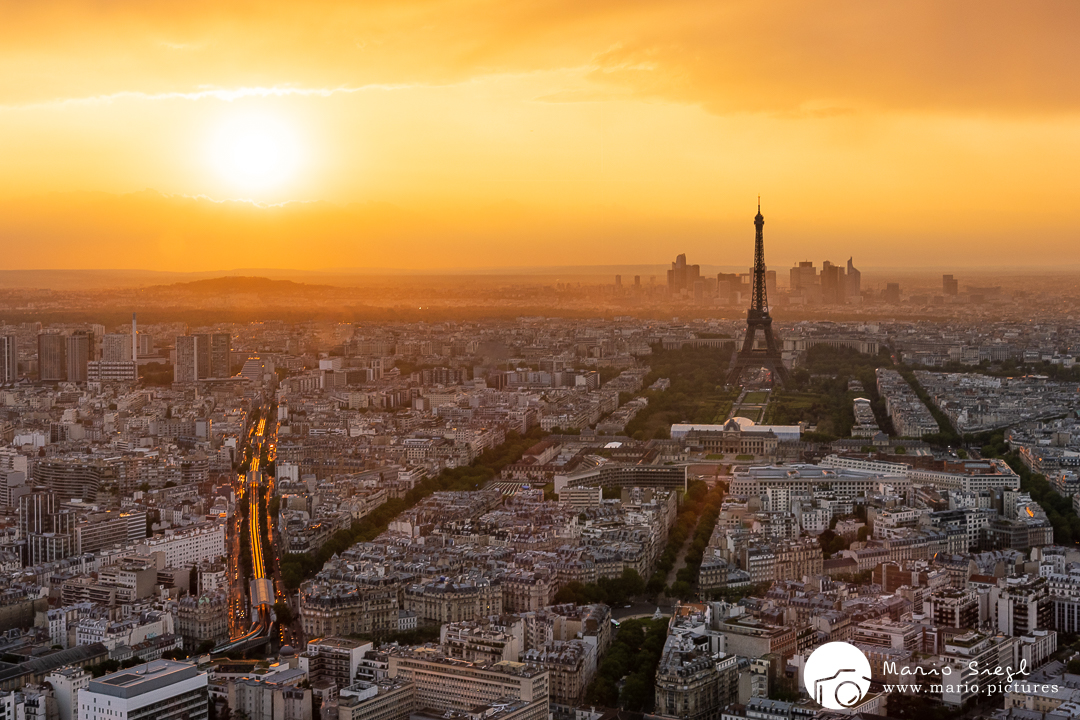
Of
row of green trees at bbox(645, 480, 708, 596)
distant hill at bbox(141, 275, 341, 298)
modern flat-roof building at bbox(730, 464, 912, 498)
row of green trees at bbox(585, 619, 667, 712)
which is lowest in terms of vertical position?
row of green trees at bbox(585, 619, 667, 712)

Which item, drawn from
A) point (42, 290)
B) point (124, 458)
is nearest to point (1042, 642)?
point (124, 458)

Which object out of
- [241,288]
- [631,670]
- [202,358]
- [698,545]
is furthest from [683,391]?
[241,288]

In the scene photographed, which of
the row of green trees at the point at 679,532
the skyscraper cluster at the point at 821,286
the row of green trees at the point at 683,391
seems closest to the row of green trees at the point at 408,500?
the row of green trees at the point at 683,391

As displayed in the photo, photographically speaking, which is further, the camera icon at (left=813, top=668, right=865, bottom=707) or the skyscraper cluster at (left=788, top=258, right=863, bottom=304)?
the skyscraper cluster at (left=788, top=258, right=863, bottom=304)

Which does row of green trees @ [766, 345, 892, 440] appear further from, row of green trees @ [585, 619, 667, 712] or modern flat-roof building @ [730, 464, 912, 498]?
row of green trees @ [585, 619, 667, 712]

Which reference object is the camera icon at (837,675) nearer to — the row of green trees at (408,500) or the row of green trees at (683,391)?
the row of green trees at (408,500)

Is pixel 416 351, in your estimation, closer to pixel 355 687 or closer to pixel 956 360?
pixel 956 360

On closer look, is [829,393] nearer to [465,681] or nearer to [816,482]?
[816,482]

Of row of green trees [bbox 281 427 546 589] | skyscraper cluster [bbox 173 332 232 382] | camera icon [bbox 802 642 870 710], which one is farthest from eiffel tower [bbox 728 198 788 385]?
camera icon [bbox 802 642 870 710]
